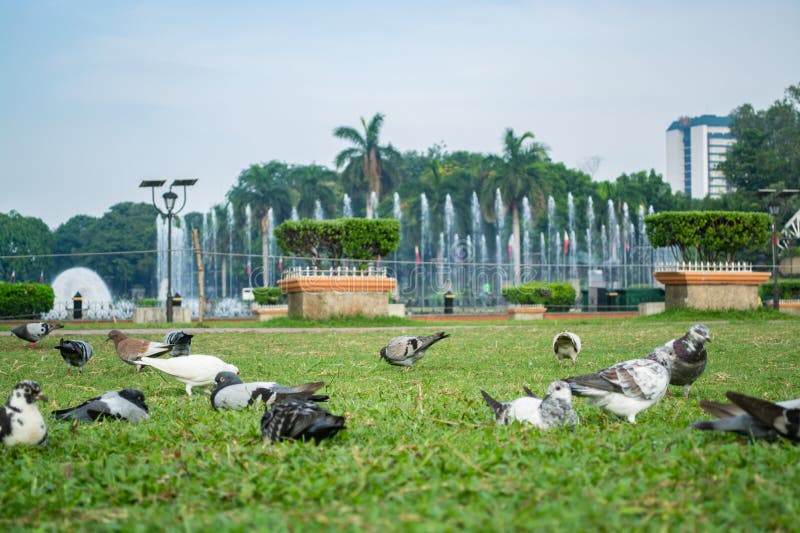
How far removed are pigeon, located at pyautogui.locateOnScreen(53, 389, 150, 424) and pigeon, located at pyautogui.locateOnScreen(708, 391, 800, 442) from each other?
4251mm

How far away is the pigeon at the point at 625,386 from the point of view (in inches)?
223

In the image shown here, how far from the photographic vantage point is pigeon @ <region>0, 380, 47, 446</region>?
16.6ft

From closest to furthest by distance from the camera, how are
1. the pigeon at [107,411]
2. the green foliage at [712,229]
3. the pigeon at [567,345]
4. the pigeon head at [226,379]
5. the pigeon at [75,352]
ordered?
the pigeon at [107,411]
the pigeon head at [226,379]
the pigeon at [75,352]
the pigeon at [567,345]
the green foliage at [712,229]

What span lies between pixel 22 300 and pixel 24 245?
48.4 meters

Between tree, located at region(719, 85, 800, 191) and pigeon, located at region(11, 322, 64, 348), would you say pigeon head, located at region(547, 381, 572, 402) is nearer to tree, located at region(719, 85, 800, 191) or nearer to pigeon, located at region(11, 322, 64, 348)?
pigeon, located at region(11, 322, 64, 348)

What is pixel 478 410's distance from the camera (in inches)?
255

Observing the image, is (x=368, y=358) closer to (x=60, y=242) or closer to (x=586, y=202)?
(x=586, y=202)

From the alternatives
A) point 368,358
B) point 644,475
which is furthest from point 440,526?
point 368,358

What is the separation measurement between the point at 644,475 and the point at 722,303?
24.6 metres

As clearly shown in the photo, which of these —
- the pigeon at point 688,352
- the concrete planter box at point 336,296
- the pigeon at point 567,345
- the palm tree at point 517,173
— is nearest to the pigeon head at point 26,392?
the pigeon at point 688,352

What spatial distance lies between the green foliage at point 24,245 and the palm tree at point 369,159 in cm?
2671

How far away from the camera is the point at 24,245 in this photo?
7256 centimetres

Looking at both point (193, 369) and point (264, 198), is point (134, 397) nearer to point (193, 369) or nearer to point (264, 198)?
point (193, 369)

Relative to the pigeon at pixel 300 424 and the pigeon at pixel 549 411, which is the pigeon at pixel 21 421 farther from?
the pigeon at pixel 549 411
